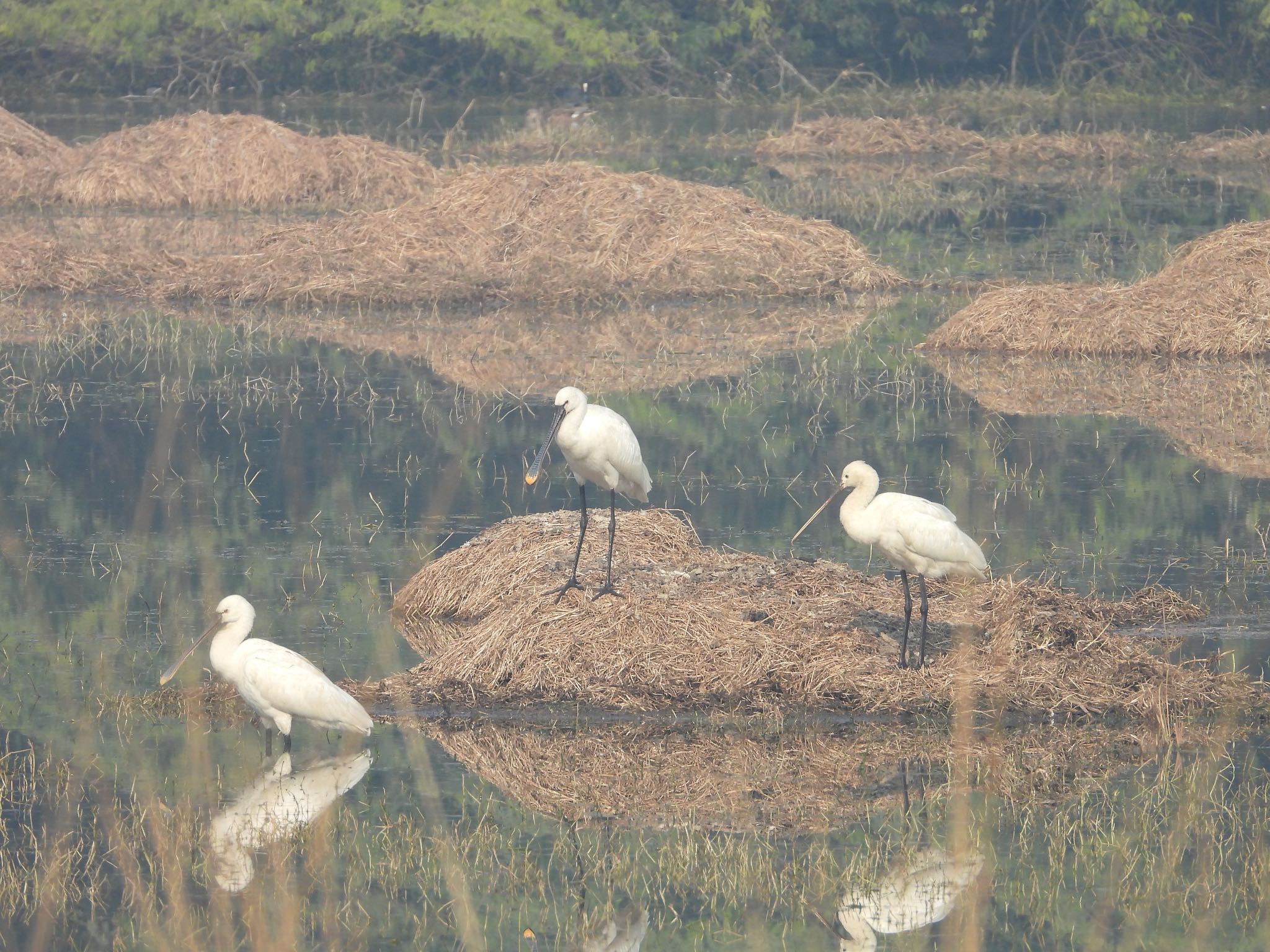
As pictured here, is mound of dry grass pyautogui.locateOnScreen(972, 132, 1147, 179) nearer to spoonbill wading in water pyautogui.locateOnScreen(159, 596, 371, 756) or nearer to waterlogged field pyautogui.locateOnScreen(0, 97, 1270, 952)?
waterlogged field pyautogui.locateOnScreen(0, 97, 1270, 952)

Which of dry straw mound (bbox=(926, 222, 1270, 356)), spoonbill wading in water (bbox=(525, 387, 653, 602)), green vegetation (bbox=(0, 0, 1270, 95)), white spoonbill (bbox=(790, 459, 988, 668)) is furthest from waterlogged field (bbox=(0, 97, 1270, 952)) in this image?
green vegetation (bbox=(0, 0, 1270, 95))

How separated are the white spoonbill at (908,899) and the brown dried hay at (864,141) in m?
30.3

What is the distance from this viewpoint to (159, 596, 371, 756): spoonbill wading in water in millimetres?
8625

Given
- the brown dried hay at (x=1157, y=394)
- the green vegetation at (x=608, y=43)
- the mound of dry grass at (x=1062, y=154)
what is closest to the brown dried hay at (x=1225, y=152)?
the mound of dry grass at (x=1062, y=154)

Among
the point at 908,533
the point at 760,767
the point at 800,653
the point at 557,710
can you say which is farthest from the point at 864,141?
the point at 760,767

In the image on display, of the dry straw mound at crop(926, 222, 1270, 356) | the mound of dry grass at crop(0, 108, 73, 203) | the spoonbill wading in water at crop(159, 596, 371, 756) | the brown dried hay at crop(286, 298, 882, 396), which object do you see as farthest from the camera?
the mound of dry grass at crop(0, 108, 73, 203)

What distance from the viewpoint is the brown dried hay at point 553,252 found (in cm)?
2203

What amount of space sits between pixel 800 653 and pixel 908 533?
84cm

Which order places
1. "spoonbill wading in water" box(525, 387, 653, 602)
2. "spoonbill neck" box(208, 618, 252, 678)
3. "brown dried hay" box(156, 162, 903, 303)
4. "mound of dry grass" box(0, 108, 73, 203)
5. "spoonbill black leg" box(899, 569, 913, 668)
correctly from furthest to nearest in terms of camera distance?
1. "mound of dry grass" box(0, 108, 73, 203)
2. "brown dried hay" box(156, 162, 903, 303)
3. "spoonbill wading in water" box(525, 387, 653, 602)
4. "spoonbill black leg" box(899, 569, 913, 668)
5. "spoonbill neck" box(208, 618, 252, 678)

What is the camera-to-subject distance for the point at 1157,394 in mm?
17109

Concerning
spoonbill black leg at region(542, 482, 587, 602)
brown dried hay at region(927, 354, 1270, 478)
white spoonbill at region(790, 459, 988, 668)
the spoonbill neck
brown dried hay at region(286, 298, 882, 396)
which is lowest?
brown dried hay at region(286, 298, 882, 396)

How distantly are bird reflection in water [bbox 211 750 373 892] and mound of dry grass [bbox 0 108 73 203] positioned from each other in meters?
21.9

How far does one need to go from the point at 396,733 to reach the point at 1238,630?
173 inches

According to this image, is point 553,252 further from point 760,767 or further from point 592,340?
point 760,767
